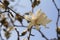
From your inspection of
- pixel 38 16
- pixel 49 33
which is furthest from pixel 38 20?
pixel 49 33

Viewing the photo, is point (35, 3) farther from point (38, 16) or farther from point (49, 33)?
point (49, 33)

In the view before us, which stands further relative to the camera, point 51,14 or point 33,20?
point 51,14

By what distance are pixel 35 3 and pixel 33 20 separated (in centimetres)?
4

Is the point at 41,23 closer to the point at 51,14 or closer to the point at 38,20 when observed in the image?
the point at 38,20

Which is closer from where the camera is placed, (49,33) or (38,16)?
(38,16)

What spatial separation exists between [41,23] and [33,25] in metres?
0.02

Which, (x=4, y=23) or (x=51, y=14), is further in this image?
(x=51, y=14)

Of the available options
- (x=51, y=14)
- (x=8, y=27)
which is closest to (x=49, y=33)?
(x=51, y=14)

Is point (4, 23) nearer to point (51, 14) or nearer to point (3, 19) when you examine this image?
point (3, 19)

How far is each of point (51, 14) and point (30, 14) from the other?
0.90 ft

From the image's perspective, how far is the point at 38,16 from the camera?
251 millimetres

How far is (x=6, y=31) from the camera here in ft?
0.96

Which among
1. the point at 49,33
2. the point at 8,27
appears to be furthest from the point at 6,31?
the point at 49,33

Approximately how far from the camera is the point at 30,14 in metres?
0.27
